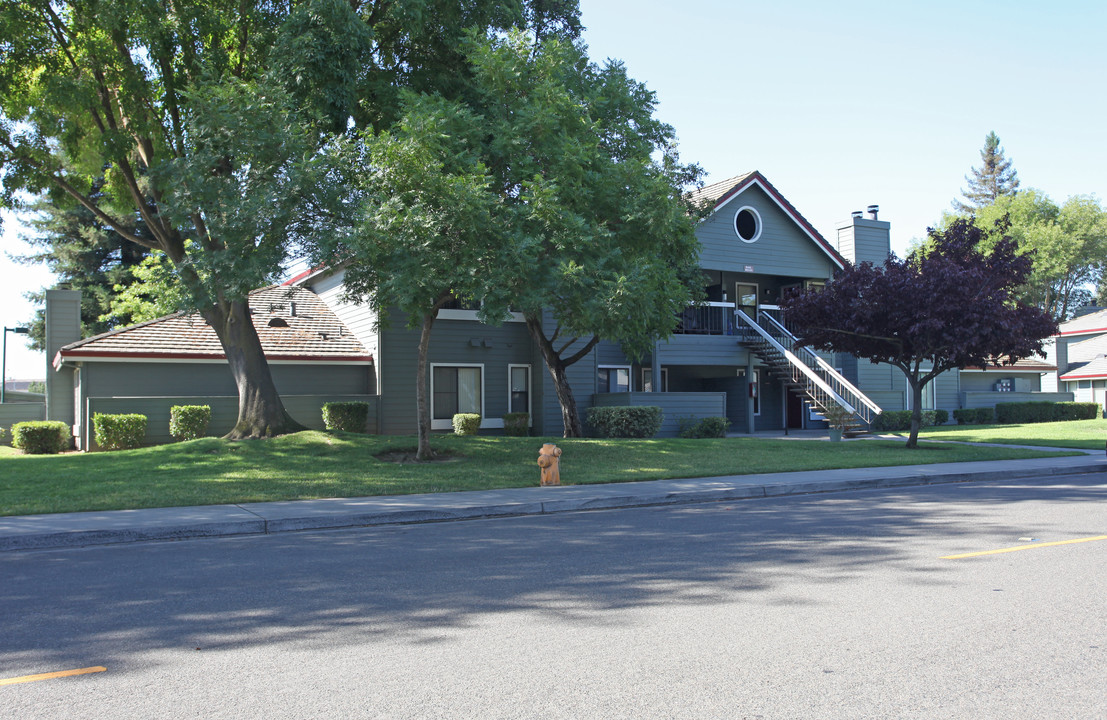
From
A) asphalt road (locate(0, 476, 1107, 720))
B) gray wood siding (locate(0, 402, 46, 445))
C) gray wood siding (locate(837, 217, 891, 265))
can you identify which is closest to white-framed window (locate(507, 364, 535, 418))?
gray wood siding (locate(837, 217, 891, 265))

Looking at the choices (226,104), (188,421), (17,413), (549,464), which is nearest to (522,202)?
(549,464)

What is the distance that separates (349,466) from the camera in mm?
15547

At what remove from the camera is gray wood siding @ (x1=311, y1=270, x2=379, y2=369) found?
2498 cm

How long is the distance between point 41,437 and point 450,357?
1081cm

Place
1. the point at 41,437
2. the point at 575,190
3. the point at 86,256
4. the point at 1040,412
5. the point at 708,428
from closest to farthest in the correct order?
the point at 575,190 → the point at 41,437 → the point at 708,428 → the point at 1040,412 → the point at 86,256

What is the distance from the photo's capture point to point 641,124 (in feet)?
59.3

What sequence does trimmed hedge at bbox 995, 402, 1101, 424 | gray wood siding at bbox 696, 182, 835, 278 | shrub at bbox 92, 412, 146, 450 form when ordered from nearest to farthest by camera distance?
shrub at bbox 92, 412, 146, 450, gray wood siding at bbox 696, 182, 835, 278, trimmed hedge at bbox 995, 402, 1101, 424

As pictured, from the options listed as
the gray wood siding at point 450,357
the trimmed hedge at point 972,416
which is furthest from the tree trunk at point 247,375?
the trimmed hedge at point 972,416

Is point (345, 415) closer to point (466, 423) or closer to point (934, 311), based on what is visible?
point (466, 423)

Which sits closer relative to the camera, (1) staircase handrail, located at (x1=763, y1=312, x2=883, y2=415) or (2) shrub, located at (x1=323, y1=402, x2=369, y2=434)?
(2) shrub, located at (x1=323, y1=402, x2=369, y2=434)

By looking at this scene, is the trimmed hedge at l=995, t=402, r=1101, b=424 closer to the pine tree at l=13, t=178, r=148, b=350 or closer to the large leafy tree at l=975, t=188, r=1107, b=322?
the large leafy tree at l=975, t=188, r=1107, b=322

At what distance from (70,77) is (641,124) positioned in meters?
11.2

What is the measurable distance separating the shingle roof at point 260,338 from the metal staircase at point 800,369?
12566 mm

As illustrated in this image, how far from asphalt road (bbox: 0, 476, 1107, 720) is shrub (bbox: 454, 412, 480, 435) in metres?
14.8
